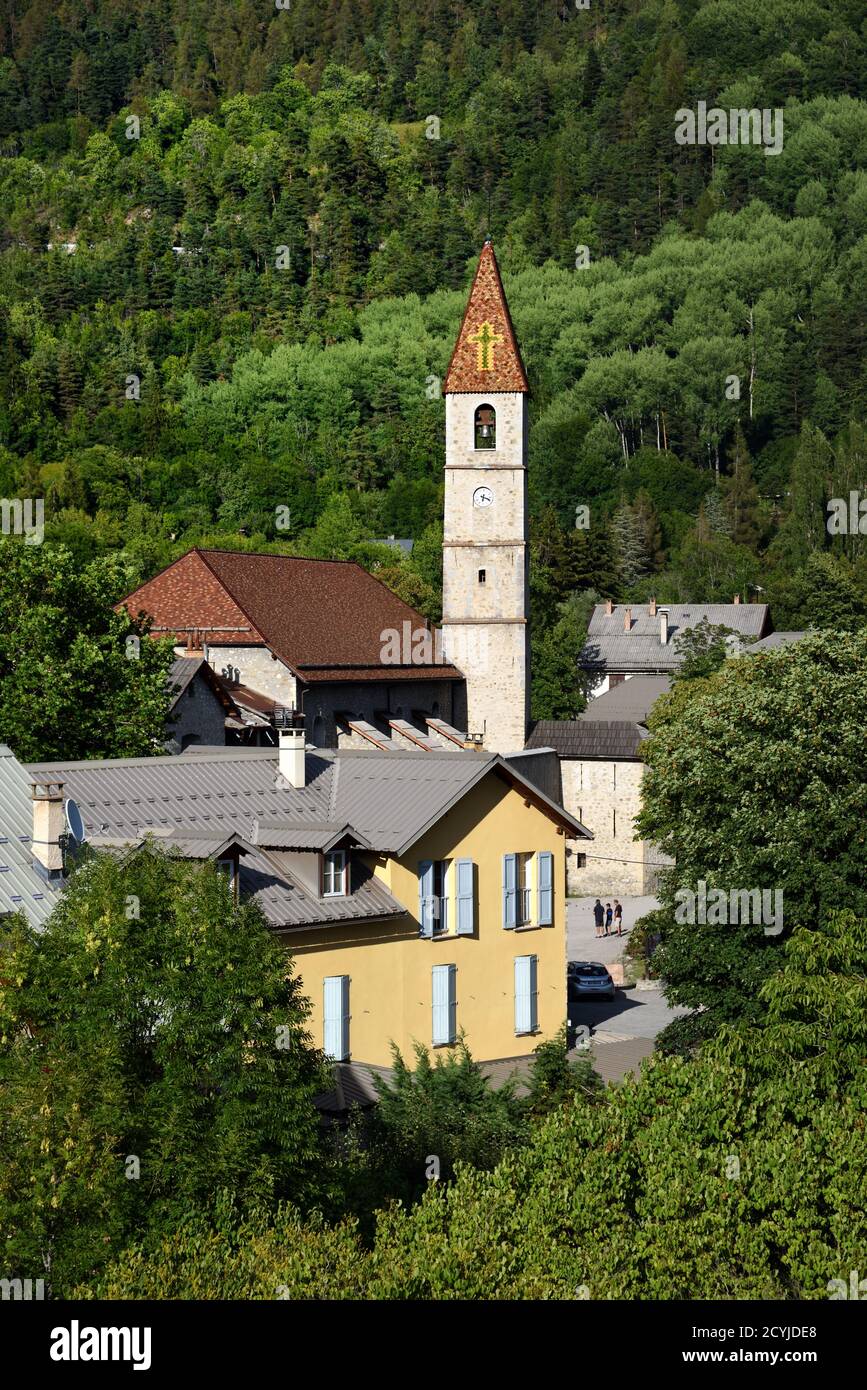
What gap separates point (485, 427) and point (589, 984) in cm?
2708

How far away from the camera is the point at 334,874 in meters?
34.3

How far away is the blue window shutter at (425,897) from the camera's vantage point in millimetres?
35406

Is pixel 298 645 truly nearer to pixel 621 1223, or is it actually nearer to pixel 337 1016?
pixel 337 1016

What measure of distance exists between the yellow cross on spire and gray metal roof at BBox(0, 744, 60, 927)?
3880 centimetres

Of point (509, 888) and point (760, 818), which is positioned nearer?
point (760, 818)

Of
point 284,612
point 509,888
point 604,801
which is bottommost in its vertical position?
point 509,888

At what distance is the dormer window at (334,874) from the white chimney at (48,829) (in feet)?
17.1

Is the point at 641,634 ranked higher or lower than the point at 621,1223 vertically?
higher

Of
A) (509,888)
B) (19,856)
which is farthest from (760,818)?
(19,856)

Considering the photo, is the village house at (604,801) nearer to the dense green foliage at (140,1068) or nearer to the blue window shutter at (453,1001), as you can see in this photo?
the blue window shutter at (453,1001)

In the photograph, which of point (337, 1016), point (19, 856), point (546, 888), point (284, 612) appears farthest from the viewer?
point (284, 612)

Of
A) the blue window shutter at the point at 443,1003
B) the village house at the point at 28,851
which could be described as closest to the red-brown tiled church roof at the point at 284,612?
the blue window shutter at the point at 443,1003

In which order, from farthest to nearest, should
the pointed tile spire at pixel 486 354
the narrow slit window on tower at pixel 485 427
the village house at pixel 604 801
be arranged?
the narrow slit window on tower at pixel 485 427 → the pointed tile spire at pixel 486 354 → the village house at pixel 604 801

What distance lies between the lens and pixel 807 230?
182 m
